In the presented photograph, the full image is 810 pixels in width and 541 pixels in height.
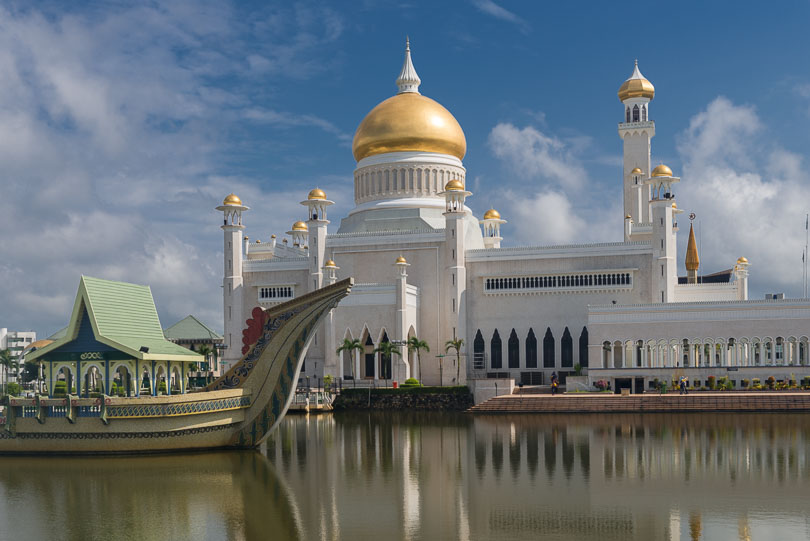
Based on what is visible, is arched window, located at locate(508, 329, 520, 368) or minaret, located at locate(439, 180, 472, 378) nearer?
minaret, located at locate(439, 180, 472, 378)

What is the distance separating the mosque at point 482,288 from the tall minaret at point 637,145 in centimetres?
8

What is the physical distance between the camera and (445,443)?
26734mm

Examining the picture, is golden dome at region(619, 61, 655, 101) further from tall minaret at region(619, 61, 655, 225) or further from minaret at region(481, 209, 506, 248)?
minaret at region(481, 209, 506, 248)

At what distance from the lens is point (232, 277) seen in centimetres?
5247

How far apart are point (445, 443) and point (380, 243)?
83.7 ft

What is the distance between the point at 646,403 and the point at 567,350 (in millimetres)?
10360

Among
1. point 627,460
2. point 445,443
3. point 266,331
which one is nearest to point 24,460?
point 266,331

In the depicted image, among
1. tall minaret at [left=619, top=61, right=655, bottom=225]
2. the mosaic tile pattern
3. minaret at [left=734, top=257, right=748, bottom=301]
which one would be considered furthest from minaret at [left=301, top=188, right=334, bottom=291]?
the mosaic tile pattern

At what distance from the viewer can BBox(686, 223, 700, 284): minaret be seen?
2562 inches

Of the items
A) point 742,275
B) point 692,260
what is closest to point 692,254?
point 692,260

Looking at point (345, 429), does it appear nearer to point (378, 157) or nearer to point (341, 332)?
point (341, 332)

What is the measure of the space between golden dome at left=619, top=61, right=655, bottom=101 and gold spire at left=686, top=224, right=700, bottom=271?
14579 mm

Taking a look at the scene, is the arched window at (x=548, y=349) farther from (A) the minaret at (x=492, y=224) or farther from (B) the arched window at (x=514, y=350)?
(A) the minaret at (x=492, y=224)

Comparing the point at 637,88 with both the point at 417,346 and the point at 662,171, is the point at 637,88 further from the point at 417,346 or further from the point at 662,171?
the point at 417,346
